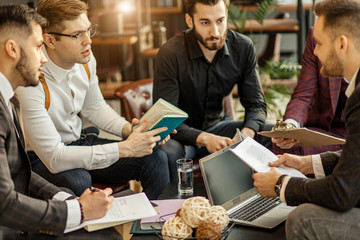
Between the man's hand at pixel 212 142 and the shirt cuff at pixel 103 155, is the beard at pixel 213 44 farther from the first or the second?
the shirt cuff at pixel 103 155

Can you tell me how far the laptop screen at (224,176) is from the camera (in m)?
1.76

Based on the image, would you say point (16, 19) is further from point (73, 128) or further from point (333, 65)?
point (333, 65)

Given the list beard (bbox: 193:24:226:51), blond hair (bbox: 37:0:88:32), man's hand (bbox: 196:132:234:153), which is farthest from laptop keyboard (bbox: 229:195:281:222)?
blond hair (bbox: 37:0:88:32)

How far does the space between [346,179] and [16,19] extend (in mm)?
1178

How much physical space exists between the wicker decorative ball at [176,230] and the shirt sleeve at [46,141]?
2.31 feet

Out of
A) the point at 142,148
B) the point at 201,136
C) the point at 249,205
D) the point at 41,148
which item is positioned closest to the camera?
the point at 249,205

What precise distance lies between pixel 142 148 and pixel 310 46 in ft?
3.53

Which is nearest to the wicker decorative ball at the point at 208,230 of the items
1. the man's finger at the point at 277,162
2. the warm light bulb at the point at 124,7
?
the man's finger at the point at 277,162

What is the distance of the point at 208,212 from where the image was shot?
56.9 inches

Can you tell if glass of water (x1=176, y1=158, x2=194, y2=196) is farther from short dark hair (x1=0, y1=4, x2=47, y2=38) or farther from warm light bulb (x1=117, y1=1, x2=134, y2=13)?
warm light bulb (x1=117, y1=1, x2=134, y2=13)

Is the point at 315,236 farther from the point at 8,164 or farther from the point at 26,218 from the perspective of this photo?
the point at 8,164

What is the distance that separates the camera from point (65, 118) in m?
2.22

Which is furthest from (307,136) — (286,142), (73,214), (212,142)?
(73,214)

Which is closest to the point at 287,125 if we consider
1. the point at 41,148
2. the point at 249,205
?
the point at 249,205
